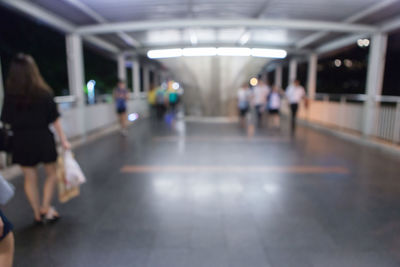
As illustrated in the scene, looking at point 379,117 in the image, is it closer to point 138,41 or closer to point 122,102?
point 122,102

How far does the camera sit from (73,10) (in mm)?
6832

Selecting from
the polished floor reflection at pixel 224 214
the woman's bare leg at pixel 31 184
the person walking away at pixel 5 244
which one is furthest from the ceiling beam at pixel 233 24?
the person walking away at pixel 5 244

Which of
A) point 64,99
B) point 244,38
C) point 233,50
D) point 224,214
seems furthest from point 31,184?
point 233,50

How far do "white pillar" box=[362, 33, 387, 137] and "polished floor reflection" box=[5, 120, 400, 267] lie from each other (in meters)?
2.01

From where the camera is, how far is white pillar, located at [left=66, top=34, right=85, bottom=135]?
841 cm

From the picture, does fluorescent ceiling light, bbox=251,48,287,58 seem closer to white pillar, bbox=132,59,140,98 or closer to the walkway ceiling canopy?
the walkway ceiling canopy

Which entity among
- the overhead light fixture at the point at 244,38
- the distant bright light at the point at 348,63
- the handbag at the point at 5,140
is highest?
the distant bright light at the point at 348,63

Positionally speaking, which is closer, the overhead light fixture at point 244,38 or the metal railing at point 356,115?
the metal railing at point 356,115

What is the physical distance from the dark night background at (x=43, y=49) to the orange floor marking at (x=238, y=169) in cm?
1357

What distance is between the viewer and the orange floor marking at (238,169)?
548 cm

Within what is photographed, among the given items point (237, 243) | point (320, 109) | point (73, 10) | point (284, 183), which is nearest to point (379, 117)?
point (320, 109)

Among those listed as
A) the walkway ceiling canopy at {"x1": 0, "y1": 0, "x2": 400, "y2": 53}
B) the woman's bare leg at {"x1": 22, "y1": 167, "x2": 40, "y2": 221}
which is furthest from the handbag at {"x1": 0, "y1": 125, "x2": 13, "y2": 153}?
the walkway ceiling canopy at {"x1": 0, "y1": 0, "x2": 400, "y2": 53}

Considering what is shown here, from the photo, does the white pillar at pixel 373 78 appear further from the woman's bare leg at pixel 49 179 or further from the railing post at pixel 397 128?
the woman's bare leg at pixel 49 179

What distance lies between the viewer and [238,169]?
5.60 metres
